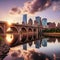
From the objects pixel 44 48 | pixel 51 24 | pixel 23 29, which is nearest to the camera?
pixel 44 48

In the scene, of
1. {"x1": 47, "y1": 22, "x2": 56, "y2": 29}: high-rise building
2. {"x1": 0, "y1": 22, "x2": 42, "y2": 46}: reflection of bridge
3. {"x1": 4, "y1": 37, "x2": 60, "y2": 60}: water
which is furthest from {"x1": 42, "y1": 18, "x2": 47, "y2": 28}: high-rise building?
{"x1": 4, "y1": 37, "x2": 60, "y2": 60}: water

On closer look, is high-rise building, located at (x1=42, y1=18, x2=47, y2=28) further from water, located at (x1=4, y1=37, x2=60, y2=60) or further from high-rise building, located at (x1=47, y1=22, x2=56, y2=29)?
water, located at (x1=4, y1=37, x2=60, y2=60)

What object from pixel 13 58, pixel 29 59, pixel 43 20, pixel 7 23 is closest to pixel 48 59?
pixel 29 59

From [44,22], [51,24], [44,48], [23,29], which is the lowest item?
[44,48]

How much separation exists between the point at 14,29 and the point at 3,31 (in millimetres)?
1264

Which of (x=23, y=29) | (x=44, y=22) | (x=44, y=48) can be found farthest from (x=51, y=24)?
(x=23, y=29)

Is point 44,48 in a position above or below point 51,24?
below

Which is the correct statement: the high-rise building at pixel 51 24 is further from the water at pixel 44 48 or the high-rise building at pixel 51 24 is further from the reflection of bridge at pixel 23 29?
the water at pixel 44 48

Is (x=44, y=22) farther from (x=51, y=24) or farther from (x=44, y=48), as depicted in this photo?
(x=44, y=48)

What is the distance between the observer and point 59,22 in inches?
384

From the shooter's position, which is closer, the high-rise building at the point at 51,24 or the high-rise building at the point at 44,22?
the high-rise building at the point at 44,22

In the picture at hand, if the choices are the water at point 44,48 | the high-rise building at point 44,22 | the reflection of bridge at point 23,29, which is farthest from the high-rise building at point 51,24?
the water at point 44,48

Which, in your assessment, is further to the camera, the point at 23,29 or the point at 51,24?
the point at 23,29

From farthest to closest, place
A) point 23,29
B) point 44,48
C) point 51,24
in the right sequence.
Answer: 1. point 23,29
2. point 51,24
3. point 44,48
